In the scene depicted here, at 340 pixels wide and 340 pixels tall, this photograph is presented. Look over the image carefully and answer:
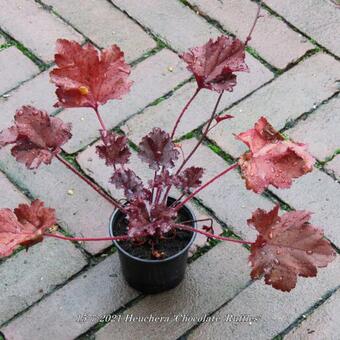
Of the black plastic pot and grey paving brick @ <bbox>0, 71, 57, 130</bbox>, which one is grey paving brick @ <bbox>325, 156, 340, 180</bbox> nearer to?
the black plastic pot

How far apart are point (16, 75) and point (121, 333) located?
37.8 inches

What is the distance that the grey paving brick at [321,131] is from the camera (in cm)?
211

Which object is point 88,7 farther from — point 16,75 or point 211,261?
point 211,261

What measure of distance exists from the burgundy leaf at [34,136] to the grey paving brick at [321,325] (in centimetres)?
77

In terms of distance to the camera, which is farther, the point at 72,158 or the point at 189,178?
the point at 72,158

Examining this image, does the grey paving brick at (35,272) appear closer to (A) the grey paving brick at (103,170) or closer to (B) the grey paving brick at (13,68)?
(A) the grey paving brick at (103,170)

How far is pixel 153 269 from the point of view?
1.69 m

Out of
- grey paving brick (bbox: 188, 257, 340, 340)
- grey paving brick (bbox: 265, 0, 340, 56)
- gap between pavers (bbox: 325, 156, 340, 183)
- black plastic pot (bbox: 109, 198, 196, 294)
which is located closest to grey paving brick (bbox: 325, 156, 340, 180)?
gap between pavers (bbox: 325, 156, 340, 183)

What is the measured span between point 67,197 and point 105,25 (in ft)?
2.32

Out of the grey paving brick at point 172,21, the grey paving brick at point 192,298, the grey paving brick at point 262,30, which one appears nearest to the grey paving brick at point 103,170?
the grey paving brick at point 192,298

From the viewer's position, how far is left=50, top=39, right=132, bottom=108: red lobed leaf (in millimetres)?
1497

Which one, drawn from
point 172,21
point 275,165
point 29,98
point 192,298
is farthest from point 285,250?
point 172,21

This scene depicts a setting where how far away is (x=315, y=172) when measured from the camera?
206 cm

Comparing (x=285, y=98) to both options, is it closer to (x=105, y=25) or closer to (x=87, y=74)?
(x=105, y=25)
